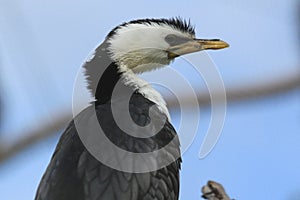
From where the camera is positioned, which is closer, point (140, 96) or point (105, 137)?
point (105, 137)

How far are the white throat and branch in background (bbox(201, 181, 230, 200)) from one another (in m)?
1.09

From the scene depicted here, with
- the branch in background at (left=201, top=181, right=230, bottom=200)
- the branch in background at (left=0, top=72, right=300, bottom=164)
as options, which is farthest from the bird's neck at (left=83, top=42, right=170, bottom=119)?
the branch in background at (left=201, top=181, right=230, bottom=200)

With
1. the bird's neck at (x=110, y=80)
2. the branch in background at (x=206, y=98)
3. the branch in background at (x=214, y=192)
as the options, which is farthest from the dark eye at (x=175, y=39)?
the branch in background at (x=214, y=192)

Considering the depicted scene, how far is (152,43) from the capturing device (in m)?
4.76

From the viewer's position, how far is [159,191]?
411 cm

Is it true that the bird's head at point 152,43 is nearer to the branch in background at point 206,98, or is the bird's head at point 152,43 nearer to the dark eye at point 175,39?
the dark eye at point 175,39

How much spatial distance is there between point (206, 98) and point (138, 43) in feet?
1.56

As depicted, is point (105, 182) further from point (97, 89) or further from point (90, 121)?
point (97, 89)

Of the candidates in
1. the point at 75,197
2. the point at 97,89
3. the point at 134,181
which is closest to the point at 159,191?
the point at 134,181

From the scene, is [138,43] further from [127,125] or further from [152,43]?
[127,125]

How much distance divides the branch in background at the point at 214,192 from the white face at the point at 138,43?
142 centimetres

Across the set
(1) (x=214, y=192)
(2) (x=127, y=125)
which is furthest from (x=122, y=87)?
(1) (x=214, y=192)

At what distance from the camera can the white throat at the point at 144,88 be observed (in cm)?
455

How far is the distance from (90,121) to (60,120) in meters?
0.36
